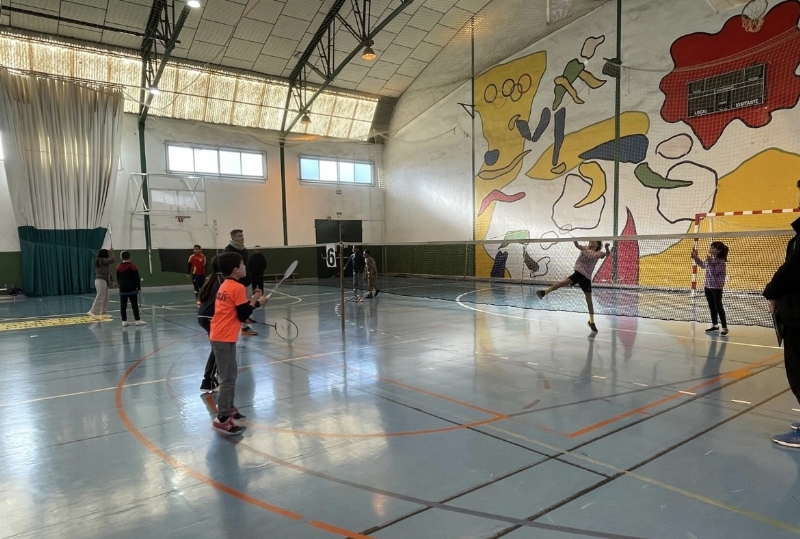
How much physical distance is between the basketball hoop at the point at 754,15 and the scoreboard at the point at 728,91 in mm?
1084

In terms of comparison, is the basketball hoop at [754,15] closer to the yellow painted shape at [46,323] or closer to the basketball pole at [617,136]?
the basketball pole at [617,136]

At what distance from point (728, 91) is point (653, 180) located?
3225 millimetres

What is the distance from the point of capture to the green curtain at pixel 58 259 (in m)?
18.8

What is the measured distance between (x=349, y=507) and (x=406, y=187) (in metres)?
24.6

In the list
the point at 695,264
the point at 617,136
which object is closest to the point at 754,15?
the point at 617,136

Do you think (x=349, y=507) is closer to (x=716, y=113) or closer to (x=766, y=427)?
(x=766, y=427)

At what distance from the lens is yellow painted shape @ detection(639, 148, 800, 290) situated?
43.7ft

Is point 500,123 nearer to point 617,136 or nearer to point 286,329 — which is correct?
point 617,136

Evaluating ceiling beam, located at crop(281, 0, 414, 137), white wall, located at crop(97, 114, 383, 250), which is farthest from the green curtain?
ceiling beam, located at crop(281, 0, 414, 137)

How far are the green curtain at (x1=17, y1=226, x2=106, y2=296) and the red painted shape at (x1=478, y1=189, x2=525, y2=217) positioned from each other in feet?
53.7

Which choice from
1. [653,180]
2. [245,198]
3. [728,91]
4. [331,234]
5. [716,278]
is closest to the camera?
[716,278]

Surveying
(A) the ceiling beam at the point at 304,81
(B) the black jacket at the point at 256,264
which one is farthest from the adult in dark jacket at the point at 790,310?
(A) the ceiling beam at the point at 304,81

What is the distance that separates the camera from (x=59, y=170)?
1909cm

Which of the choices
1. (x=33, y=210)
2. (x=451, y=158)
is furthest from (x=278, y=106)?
(x=33, y=210)
